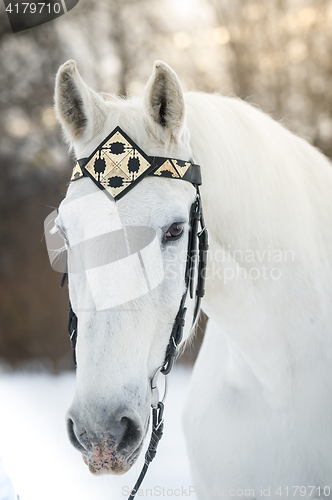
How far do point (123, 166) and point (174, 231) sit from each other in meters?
A: 0.17

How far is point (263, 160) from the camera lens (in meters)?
0.97

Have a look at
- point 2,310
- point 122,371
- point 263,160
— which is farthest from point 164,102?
point 2,310

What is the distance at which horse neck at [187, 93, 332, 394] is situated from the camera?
35.6 inches

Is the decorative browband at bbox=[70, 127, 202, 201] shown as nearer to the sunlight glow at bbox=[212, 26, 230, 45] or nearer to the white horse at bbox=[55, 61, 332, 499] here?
the white horse at bbox=[55, 61, 332, 499]

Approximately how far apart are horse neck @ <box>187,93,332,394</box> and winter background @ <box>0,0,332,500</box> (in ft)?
7.21

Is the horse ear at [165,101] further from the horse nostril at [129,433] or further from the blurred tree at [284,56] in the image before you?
the blurred tree at [284,56]

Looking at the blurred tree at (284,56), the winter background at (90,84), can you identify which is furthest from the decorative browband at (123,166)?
the blurred tree at (284,56)

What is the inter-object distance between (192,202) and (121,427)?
47 cm

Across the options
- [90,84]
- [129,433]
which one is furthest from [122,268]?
[90,84]

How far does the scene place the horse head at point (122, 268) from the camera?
654 mm

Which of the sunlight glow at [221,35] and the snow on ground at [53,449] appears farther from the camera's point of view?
the sunlight glow at [221,35]

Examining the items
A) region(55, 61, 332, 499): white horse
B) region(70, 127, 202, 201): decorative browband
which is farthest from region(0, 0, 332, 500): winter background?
region(70, 127, 202, 201): decorative browband

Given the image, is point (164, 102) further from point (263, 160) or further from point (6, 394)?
point (6, 394)

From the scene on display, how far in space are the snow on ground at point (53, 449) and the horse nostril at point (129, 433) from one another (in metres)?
0.58
